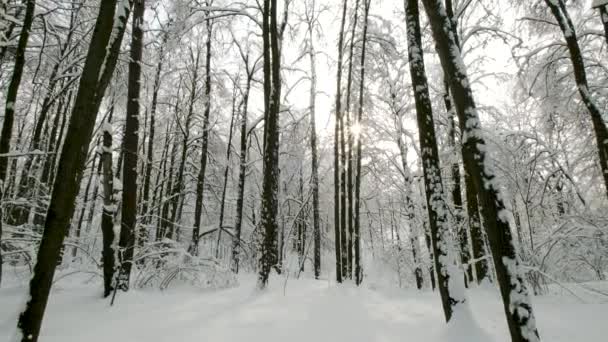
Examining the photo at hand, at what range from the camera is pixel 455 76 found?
3514 mm

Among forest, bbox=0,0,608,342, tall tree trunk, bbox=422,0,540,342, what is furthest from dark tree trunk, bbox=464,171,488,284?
tall tree trunk, bbox=422,0,540,342

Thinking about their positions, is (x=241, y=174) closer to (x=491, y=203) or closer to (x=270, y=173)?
(x=270, y=173)

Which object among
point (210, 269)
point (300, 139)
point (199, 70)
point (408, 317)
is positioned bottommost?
point (408, 317)

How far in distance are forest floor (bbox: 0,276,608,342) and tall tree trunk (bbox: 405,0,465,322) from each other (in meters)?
0.40

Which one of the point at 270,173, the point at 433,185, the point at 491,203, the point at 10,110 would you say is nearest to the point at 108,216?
the point at 10,110

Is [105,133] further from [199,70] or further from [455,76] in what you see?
[199,70]

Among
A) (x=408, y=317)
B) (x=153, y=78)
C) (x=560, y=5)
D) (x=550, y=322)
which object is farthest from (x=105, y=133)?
(x=560, y=5)

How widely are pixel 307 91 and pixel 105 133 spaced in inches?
380

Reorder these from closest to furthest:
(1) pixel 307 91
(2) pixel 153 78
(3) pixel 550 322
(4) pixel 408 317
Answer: (3) pixel 550 322
(4) pixel 408 317
(2) pixel 153 78
(1) pixel 307 91

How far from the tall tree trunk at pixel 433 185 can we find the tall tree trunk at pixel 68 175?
409 centimetres

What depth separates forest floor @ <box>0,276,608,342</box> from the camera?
3.72 meters

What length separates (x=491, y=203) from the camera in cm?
317

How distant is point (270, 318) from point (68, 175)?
117 inches

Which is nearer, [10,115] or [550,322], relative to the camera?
[550,322]
